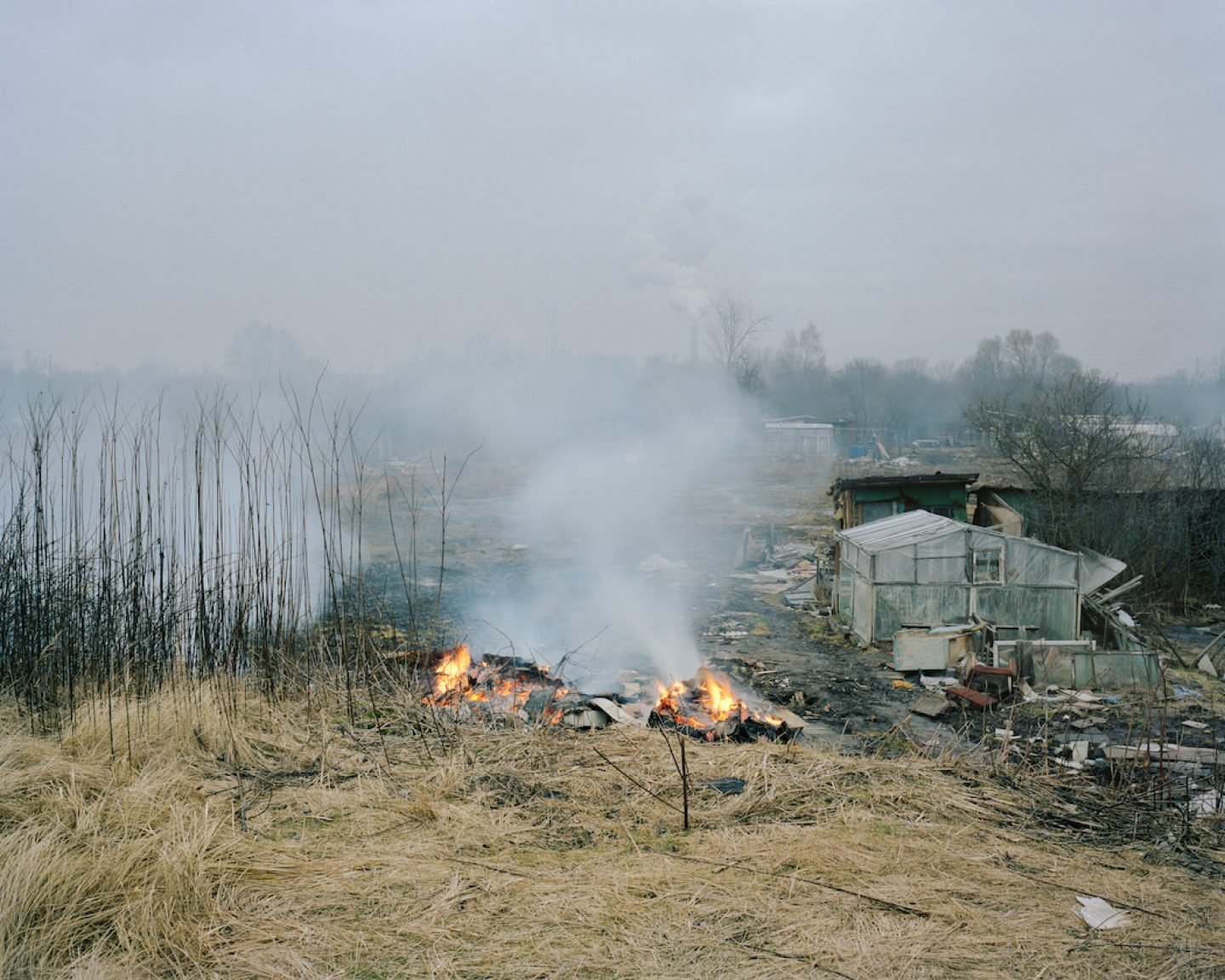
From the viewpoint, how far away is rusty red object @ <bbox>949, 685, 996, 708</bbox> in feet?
31.2

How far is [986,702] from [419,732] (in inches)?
272

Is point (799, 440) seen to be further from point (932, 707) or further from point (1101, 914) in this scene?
point (1101, 914)

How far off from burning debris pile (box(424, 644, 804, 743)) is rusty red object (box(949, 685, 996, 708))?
8.59ft

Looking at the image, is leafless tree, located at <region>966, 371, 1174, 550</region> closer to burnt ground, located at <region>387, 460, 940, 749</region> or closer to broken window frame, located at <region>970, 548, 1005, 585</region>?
broken window frame, located at <region>970, 548, 1005, 585</region>

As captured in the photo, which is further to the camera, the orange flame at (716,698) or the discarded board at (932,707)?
the discarded board at (932,707)

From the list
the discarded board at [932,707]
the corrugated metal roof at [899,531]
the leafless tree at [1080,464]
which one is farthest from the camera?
the leafless tree at [1080,464]

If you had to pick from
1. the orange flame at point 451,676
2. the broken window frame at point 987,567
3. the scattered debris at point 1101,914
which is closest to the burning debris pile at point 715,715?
the orange flame at point 451,676

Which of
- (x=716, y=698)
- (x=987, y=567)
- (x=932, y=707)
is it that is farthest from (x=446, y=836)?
(x=987, y=567)

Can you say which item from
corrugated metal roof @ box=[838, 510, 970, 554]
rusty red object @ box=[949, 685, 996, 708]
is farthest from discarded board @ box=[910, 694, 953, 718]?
corrugated metal roof @ box=[838, 510, 970, 554]

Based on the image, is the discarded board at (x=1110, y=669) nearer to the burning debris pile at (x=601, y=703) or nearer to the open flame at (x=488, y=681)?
the burning debris pile at (x=601, y=703)

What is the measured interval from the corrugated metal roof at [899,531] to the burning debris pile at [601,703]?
13.8 ft

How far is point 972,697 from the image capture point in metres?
9.67

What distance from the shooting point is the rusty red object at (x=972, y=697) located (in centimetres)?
950

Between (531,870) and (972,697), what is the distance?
742 centimetres
